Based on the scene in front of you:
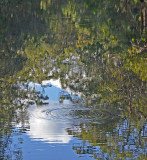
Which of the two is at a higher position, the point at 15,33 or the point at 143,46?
the point at 15,33

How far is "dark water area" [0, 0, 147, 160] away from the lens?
13195 mm

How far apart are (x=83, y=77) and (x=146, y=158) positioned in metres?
21.9

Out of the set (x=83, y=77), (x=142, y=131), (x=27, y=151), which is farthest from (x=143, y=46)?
(x=83, y=77)

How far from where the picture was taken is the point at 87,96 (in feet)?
92.4

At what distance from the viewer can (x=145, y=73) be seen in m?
13.8

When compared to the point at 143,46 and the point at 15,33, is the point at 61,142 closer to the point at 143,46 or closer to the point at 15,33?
the point at 143,46

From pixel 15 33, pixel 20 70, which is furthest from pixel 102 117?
pixel 15 33

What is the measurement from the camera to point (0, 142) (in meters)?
13.8

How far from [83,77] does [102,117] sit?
12986 mm

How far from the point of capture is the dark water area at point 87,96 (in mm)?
13195

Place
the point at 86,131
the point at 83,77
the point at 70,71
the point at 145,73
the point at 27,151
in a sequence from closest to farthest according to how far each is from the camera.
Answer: the point at 27,151 < the point at 145,73 < the point at 86,131 < the point at 83,77 < the point at 70,71

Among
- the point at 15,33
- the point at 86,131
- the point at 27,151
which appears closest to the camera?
the point at 27,151

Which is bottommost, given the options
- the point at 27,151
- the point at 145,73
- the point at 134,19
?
the point at 27,151

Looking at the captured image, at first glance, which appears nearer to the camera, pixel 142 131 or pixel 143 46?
pixel 143 46
